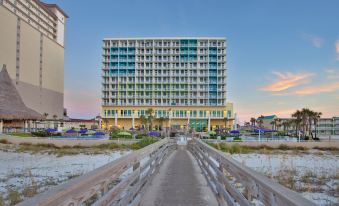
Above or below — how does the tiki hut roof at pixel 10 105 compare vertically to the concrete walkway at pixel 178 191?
above

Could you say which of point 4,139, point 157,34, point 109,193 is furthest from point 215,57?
point 109,193

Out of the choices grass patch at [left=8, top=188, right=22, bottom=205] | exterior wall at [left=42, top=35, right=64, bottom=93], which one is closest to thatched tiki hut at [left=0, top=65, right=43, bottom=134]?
grass patch at [left=8, top=188, right=22, bottom=205]

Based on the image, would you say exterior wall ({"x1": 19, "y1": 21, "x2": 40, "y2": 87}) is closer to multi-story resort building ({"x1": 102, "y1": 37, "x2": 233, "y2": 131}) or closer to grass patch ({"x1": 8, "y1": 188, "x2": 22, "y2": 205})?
multi-story resort building ({"x1": 102, "y1": 37, "x2": 233, "y2": 131})

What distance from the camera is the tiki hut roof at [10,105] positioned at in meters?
24.1

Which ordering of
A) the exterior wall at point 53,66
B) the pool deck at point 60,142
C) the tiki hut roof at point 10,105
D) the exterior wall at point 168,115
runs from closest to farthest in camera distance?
the tiki hut roof at point 10,105
the pool deck at point 60,142
the exterior wall at point 168,115
the exterior wall at point 53,66

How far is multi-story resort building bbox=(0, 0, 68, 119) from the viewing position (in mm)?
85312

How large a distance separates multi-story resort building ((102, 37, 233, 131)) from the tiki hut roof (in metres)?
64.2

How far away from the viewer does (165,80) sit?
94.0 m

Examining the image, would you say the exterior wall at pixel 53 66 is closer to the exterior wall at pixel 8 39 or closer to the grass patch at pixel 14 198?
the exterior wall at pixel 8 39

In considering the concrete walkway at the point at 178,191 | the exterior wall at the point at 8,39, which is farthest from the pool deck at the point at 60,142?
the exterior wall at the point at 8,39

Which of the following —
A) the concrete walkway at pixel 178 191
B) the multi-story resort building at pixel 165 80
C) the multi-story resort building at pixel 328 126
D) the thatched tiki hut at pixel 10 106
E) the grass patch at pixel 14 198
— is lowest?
the multi-story resort building at pixel 328 126

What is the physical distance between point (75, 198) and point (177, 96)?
90.5 metres

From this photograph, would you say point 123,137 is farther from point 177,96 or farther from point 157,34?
point 157,34

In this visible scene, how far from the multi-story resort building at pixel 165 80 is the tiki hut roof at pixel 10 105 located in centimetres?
6423
